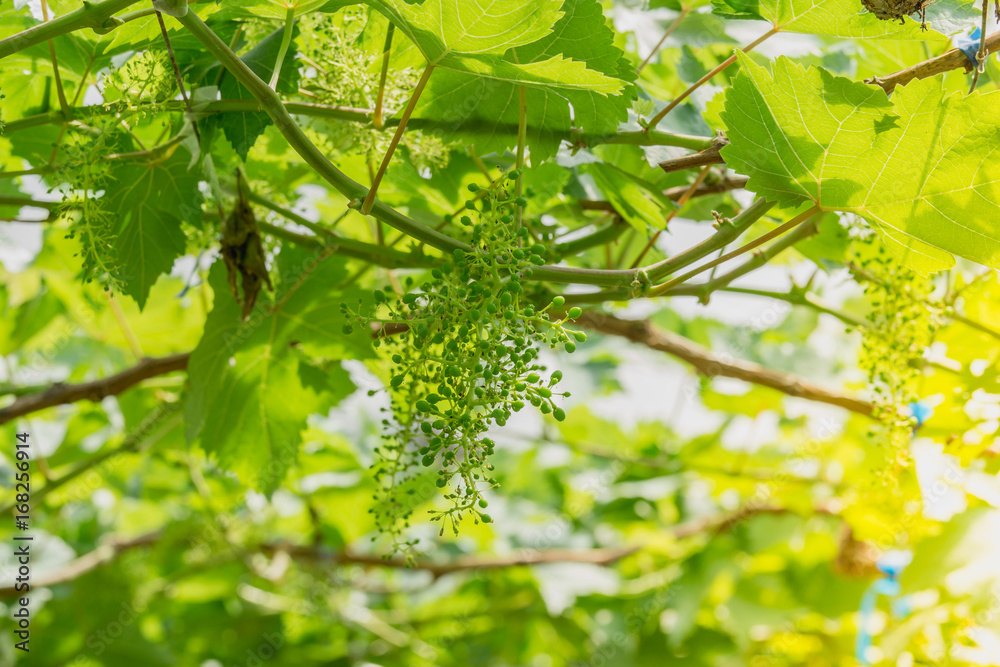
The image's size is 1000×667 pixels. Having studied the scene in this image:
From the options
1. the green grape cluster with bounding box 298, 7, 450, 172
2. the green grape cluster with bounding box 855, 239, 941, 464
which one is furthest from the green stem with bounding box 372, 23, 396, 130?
the green grape cluster with bounding box 855, 239, 941, 464

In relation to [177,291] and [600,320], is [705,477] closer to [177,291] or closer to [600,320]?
[600,320]

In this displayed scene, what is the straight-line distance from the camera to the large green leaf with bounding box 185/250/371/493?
1.00 meters

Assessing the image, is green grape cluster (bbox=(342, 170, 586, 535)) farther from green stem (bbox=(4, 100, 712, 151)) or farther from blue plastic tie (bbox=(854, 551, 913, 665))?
blue plastic tie (bbox=(854, 551, 913, 665))

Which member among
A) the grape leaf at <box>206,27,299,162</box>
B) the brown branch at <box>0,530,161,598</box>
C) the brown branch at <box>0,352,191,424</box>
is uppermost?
the grape leaf at <box>206,27,299,162</box>

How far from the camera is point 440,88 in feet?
2.35

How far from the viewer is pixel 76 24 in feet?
1.77

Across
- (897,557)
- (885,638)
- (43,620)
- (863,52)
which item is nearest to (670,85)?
(863,52)

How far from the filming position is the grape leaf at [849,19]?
0.67 m

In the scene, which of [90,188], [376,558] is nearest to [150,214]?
[90,188]

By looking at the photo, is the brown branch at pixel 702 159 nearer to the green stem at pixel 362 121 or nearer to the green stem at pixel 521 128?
the green stem at pixel 362 121

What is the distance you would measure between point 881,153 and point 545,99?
1.01 ft

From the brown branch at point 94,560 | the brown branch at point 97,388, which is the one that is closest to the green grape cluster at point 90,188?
the brown branch at point 97,388

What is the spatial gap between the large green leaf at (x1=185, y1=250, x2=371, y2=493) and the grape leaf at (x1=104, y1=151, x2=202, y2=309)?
0.10 m

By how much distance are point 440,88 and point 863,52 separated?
0.70 meters
